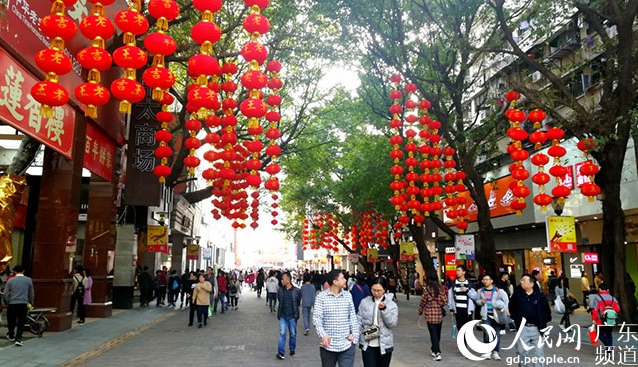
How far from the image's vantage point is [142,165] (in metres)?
15.7

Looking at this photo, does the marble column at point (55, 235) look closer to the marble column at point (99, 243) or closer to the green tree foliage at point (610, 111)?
the marble column at point (99, 243)

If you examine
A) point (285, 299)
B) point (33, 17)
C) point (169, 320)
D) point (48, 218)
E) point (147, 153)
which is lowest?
point (169, 320)

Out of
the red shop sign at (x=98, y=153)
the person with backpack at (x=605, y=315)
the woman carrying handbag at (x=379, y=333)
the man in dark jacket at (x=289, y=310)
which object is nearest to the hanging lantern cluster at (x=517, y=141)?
the person with backpack at (x=605, y=315)

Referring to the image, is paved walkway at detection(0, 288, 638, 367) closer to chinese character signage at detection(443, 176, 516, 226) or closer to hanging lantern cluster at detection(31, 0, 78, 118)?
hanging lantern cluster at detection(31, 0, 78, 118)

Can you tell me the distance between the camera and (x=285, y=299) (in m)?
10.0

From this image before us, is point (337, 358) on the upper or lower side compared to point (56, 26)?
lower

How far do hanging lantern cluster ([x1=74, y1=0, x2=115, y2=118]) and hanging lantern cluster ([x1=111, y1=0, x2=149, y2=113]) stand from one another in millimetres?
172

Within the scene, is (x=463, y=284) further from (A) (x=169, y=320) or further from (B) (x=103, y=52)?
(A) (x=169, y=320)

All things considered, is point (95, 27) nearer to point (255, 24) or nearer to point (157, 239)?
point (255, 24)

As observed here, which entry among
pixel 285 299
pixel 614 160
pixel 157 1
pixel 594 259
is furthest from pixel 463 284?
pixel 594 259

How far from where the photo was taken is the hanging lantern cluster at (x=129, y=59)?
22.9ft

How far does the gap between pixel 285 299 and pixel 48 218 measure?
6.89 m

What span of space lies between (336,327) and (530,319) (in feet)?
11.1
